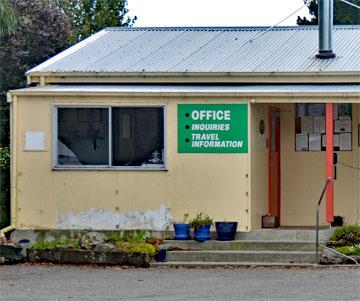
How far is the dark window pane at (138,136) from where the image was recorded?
20.0 metres

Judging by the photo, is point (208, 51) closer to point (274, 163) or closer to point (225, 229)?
point (274, 163)

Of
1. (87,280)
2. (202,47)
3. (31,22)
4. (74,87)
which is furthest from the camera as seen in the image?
(31,22)

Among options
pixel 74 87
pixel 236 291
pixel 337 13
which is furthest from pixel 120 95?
pixel 337 13

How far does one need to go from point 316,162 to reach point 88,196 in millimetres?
4574

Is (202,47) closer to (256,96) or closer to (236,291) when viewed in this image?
(256,96)

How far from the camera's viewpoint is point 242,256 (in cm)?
1850

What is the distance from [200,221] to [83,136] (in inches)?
107

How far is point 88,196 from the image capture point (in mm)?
20000

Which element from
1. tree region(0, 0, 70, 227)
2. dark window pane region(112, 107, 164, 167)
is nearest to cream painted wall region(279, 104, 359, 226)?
dark window pane region(112, 107, 164, 167)

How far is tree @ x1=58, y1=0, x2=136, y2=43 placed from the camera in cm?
4575

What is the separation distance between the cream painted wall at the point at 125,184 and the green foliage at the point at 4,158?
5174 mm

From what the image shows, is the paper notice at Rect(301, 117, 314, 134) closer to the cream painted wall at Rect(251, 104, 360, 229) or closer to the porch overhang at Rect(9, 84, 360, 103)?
the cream painted wall at Rect(251, 104, 360, 229)

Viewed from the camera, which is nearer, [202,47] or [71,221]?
[71,221]

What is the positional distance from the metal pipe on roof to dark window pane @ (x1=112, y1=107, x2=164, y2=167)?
3499 millimetres
